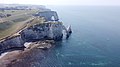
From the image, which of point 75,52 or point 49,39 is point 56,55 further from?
point 49,39

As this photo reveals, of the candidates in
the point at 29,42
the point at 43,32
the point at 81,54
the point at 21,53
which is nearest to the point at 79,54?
the point at 81,54

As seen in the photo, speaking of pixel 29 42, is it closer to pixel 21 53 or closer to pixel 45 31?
pixel 45 31

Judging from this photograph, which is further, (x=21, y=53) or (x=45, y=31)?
(x=45, y=31)

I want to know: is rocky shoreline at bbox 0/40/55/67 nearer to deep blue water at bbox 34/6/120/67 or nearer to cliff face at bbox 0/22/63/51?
deep blue water at bbox 34/6/120/67

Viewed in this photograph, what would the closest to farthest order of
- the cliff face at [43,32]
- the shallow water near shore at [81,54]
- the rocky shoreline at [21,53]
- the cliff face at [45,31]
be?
the shallow water near shore at [81,54], the rocky shoreline at [21,53], the cliff face at [43,32], the cliff face at [45,31]

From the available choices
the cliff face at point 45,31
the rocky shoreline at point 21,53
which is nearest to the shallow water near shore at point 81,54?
the rocky shoreline at point 21,53

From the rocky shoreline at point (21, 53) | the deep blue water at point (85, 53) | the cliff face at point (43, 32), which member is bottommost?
the deep blue water at point (85, 53)

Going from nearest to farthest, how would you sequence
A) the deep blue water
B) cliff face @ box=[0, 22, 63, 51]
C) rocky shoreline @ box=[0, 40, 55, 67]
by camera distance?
rocky shoreline @ box=[0, 40, 55, 67], the deep blue water, cliff face @ box=[0, 22, 63, 51]

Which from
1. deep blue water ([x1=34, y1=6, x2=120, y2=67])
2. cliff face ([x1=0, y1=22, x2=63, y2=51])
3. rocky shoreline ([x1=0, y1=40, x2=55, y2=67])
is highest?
cliff face ([x1=0, y1=22, x2=63, y2=51])

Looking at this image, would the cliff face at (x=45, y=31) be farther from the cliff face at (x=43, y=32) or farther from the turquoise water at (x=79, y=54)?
the turquoise water at (x=79, y=54)

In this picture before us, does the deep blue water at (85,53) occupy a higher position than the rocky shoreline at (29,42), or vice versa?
the rocky shoreline at (29,42)

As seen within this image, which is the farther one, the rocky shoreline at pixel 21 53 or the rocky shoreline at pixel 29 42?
the rocky shoreline at pixel 29 42

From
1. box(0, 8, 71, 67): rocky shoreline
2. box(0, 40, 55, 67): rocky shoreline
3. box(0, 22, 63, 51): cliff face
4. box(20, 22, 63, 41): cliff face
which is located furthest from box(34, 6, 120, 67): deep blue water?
box(20, 22, 63, 41): cliff face
